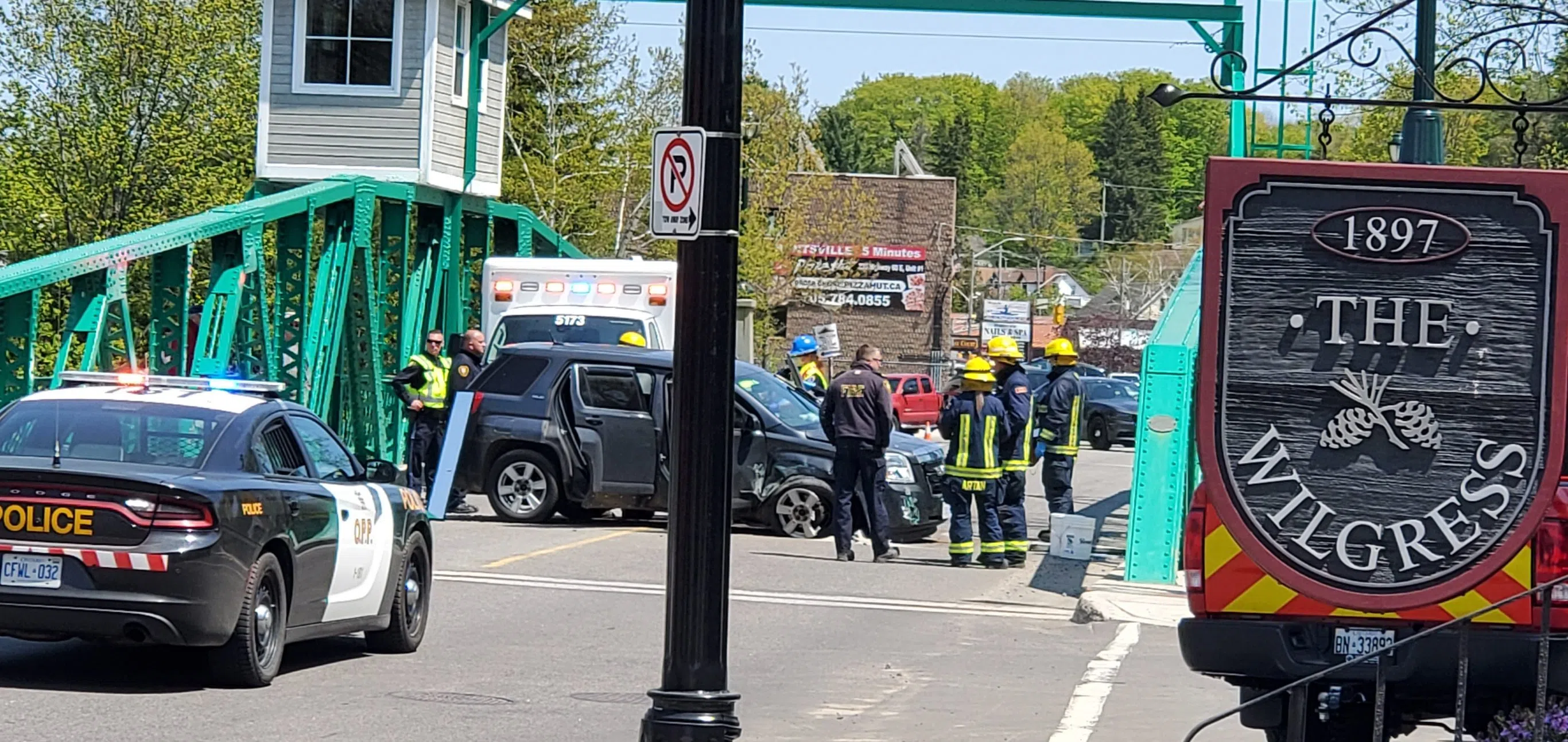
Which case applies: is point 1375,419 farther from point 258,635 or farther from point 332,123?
point 332,123

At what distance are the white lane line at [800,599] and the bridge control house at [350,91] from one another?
13.3m

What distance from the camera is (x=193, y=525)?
945 centimetres

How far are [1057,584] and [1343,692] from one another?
9.05 metres

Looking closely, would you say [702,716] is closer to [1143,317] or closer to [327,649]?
[327,649]

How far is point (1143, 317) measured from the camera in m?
109

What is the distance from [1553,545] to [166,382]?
271 inches

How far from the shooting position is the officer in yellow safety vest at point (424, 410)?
70.2 ft

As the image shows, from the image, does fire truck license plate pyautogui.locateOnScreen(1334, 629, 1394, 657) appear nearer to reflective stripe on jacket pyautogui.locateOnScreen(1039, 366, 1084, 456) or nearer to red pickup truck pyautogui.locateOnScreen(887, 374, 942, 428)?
reflective stripe on jacket pyautogui.locateOnScreen(1039, 366, 1084, 456)

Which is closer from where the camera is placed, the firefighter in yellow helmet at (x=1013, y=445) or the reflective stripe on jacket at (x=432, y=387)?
the firefighter in yellow helmet at (x=1013, y=445)

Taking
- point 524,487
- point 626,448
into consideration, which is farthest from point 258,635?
point 524,487

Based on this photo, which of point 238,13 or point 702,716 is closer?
point 702,716

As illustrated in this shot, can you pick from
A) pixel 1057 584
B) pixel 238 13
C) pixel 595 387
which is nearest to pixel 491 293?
pixel 595 387

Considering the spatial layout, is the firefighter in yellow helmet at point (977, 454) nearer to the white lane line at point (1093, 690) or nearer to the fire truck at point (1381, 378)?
the white lane line at point (1093, 690)

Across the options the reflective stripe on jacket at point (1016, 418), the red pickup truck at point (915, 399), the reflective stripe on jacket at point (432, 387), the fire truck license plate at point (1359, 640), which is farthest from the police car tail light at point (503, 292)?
the red pickup truck at point (915, 399)
